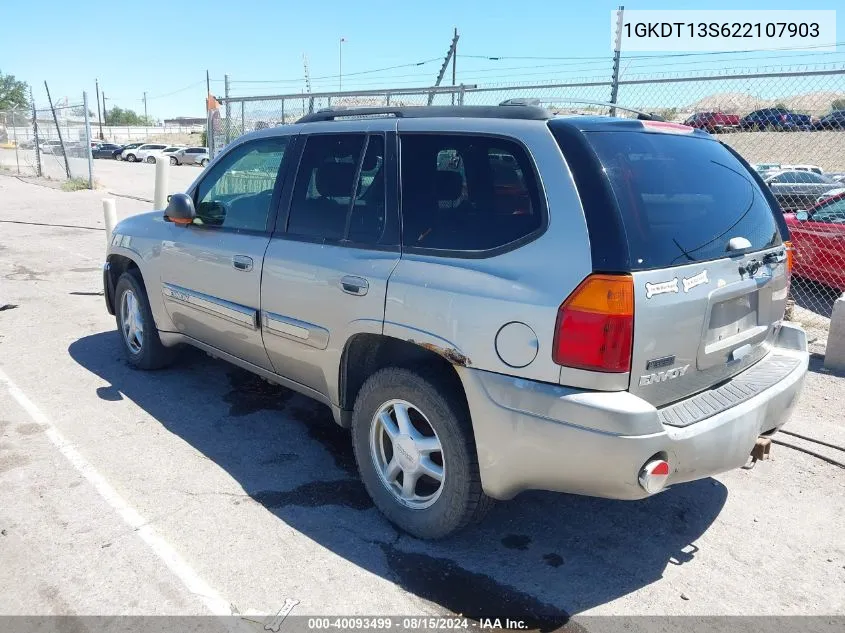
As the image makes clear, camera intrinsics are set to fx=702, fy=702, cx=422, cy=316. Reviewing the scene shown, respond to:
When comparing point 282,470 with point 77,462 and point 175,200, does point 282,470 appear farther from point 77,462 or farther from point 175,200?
point 175,200

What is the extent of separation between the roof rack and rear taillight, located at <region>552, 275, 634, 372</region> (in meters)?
0.84

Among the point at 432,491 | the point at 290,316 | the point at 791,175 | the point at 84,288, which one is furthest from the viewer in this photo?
the point at 791,175

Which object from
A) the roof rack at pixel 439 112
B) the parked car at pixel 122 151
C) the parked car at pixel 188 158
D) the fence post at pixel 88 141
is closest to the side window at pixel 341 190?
the roof rack at pixel 439 112

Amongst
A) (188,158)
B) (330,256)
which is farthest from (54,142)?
(330,256)

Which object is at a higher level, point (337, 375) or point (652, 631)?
point (337, 375)

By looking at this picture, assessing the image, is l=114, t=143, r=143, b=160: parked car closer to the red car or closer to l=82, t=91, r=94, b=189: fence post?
l=82, t=91, r=94, b=189: fence post

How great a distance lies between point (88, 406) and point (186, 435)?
0.94m

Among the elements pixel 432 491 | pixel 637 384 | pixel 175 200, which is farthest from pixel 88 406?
pixel 637 384

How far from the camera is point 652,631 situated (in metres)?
2.77

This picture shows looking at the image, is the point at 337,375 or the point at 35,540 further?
the point at 337,375

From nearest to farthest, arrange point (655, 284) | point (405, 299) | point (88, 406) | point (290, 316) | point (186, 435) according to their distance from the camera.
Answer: point (655, 284)
point (405, 299)
point (290, 316)
point (186, 435)
point (88, 406)

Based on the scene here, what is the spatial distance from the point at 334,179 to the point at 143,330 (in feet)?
7.99

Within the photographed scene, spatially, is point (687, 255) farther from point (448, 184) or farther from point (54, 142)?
point (54, 142)

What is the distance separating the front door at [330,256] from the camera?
11.3 ft
